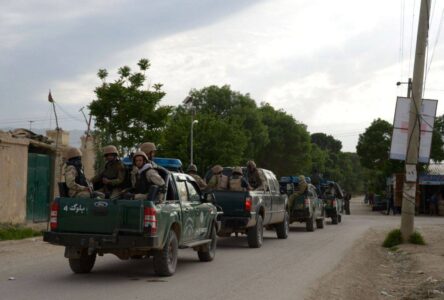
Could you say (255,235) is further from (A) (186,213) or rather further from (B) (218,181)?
(A) (186,213)

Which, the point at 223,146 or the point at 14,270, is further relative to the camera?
the point at 223,146

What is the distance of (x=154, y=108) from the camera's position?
90.3ft

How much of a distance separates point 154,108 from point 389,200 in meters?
26.9

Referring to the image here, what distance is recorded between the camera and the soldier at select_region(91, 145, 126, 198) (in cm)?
1106

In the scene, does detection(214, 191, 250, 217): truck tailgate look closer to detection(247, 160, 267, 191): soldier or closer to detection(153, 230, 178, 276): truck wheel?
detection(247, 160, 267, 191): soldier

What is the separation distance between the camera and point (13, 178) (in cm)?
2112

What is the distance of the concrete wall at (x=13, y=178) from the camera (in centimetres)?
2056

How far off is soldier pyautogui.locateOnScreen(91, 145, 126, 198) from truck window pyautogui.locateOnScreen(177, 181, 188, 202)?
1.10 metres

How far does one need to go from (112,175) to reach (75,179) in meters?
0.70

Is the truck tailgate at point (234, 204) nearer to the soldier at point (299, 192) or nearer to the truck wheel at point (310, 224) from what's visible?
the soldier at point (299, 192)

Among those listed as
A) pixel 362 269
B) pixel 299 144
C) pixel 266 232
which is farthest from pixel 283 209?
pixel 299 144

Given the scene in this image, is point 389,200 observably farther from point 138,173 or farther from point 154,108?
point 138,173

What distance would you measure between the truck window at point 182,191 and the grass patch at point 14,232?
26.1 feet

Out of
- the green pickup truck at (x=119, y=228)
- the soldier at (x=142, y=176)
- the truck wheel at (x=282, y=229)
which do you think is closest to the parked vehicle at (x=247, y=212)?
the truck wheel at (x=282, y=229)
